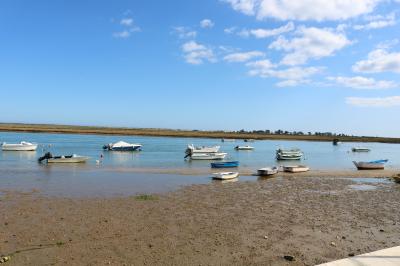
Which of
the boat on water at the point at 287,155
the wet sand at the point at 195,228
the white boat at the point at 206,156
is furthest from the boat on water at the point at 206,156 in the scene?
the wet sand at the point at 195,228

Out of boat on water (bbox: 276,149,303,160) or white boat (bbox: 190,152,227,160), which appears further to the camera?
boat on water (bbox: 276,149,303,160)

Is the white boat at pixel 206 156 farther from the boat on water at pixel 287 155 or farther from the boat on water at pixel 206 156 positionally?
the boat on water at pixel 287 155

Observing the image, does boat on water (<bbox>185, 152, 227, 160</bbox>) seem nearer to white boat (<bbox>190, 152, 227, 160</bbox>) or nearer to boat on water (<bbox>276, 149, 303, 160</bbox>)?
white boat (<bbox>190, 152, 227, 160</bbox>)

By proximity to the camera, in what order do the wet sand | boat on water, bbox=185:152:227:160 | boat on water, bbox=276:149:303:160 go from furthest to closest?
boat on water, bbox=276:149:303:160 → boat on water, bbox=185:152:227:160 → the wet sand

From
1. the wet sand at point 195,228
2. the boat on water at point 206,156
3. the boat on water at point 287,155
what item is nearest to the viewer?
the wet sand at point 195,228

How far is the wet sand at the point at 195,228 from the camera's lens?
39.7 feet

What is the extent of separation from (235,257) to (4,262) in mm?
6329

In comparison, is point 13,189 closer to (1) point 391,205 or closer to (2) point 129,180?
(2) point 129,180

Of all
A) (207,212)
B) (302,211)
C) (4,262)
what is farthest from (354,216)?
(4,262)

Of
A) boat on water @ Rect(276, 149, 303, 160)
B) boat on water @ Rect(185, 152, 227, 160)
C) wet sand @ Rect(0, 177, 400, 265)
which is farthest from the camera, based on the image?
boat on water @ Rect(276, 149, 303, 160)

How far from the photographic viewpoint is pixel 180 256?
12.1 metres

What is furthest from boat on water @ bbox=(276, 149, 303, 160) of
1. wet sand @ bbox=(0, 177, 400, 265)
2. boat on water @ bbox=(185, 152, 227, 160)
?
wet sand @ bbox=(0, 177, 400, 265)

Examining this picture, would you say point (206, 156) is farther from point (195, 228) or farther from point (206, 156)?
point (195, 228)

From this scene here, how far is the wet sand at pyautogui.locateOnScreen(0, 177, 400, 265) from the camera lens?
39.7 ft
